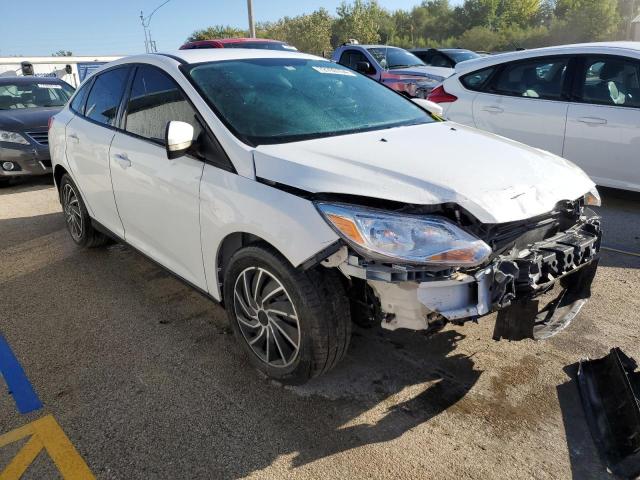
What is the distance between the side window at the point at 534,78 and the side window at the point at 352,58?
20.4 feet

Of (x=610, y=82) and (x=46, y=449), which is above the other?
(x=610, y=82)

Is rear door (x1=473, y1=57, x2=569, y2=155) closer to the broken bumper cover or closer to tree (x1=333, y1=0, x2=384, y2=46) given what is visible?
the broken bumper cover

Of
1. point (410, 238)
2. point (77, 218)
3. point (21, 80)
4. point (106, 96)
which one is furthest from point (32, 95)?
point (410, 238)

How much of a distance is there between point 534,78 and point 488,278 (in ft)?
15.0

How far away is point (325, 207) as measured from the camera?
7.84 ft

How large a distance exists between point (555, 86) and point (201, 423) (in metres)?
5.21

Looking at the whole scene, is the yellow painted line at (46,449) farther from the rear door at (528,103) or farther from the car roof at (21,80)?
the car roof at (21,80)

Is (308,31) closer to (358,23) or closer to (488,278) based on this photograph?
(358,23)

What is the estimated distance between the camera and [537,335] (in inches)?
104

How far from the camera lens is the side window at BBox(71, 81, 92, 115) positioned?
15.3 feet

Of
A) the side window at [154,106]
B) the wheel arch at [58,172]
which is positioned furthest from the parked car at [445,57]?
the side window at [154,106]

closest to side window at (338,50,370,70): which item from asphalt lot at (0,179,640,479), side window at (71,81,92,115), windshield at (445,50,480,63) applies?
windshield at (445,50,480,63)

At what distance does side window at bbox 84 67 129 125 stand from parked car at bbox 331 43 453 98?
694 cm

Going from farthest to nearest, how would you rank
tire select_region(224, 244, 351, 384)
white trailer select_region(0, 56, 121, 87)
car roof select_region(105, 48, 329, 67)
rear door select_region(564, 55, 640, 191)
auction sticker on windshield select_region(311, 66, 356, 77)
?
white trailer select_region(0, 56, 121, 87) → rear door select_region(564, 55, 640, 191) → auction sticker on windshield select_region(311, 66, 356, 77) → car roof select_region(105, 48, 329, 67) → tire select_region(224, 244, 351, 384)
